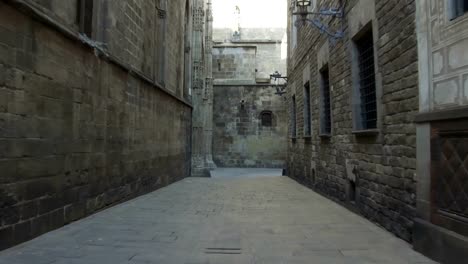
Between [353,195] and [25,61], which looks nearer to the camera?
[25,61]

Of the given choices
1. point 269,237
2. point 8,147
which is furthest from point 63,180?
point 269,237

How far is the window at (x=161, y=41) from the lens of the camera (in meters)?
11.2

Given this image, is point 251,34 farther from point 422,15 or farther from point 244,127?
point 422,15

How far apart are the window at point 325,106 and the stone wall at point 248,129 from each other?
581 inches

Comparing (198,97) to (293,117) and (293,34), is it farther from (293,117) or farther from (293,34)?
(293,34)

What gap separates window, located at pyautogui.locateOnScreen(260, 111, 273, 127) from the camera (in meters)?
25.0

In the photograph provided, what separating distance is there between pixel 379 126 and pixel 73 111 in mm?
4458

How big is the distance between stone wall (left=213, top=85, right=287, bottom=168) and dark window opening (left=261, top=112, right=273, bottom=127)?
238mm

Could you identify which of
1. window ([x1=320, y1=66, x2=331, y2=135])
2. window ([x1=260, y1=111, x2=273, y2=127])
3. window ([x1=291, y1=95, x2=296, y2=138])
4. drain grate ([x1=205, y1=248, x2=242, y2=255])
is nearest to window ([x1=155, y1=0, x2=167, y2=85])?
window ([x1=320, y1=66, x2=331, y2=135])

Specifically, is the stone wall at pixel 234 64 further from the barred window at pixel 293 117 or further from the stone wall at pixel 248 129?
the barred window at pixel 293 117

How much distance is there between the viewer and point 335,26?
799cm

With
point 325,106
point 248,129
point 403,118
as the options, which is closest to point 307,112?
point 325,106

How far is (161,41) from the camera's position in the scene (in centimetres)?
1143

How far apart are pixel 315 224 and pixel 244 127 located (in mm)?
19391
